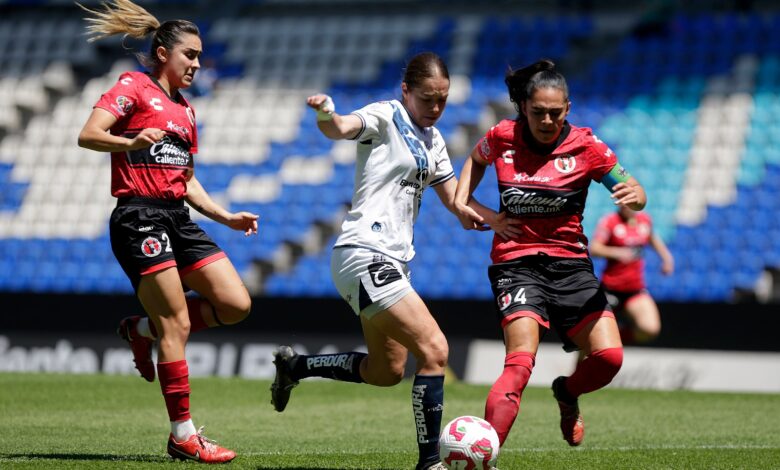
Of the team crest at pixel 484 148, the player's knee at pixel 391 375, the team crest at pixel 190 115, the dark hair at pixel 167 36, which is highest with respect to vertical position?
the dark hair at pixel 167 36

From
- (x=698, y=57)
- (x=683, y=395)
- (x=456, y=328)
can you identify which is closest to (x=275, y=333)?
A: (x=456, y=328)

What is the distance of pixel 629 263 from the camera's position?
12391mm

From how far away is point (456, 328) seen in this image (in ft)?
45.5

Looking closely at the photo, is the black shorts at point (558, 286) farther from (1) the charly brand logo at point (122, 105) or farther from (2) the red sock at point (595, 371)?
(1) the charly brand logo at point (122, 105)

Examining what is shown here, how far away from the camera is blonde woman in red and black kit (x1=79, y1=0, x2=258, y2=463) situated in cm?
618

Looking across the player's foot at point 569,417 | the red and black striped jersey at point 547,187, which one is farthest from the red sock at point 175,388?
the player's foot at point 569,417

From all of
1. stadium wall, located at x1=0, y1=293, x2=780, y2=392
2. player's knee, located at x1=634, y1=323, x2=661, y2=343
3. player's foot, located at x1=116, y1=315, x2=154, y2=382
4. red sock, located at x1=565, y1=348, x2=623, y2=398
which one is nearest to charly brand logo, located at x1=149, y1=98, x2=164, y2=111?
player's foot, located at x1=116, y1=315, x2=154, y2=382

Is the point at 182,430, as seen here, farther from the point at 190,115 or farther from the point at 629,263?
the point at 629,263

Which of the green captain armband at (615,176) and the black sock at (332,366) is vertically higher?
the green captain armband at (615,176)

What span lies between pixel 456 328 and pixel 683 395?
126 inches

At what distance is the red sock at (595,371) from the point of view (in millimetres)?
6121

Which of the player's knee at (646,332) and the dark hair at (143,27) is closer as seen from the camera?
the dark hair at (143,27)

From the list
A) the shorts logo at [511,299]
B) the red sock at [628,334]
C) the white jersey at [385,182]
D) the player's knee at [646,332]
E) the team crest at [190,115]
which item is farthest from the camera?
the red sock at [628,334]

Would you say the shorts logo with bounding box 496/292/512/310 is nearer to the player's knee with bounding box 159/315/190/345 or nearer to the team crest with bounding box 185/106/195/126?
the player's knee with bounding box 159/315/190/345
